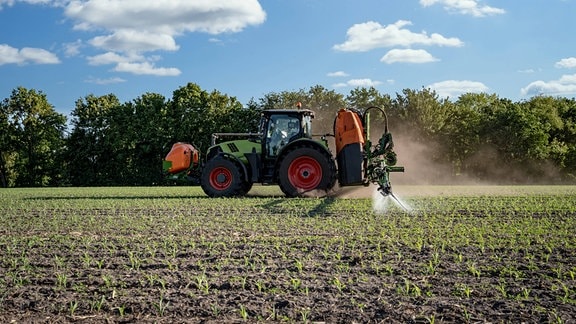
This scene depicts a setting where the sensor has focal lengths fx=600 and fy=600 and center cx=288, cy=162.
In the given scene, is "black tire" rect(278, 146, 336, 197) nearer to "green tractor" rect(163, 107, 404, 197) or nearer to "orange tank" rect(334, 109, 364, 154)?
"green tractor" rect(163, 107, 404, 197)

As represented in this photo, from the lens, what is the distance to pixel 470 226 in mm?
10758

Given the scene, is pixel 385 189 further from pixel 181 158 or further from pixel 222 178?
pixel 181 158

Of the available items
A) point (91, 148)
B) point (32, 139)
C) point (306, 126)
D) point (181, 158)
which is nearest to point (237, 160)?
point (306, 126)

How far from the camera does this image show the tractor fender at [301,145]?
1705cm

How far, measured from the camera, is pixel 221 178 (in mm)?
18281

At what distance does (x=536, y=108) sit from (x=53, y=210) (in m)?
43.6

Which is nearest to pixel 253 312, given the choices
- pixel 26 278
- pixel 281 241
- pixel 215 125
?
pixel 26 278

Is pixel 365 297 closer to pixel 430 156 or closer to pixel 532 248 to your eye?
pixel 532 248

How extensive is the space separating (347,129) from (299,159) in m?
1.62

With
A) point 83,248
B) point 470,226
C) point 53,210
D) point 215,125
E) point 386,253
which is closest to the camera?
point 386,253

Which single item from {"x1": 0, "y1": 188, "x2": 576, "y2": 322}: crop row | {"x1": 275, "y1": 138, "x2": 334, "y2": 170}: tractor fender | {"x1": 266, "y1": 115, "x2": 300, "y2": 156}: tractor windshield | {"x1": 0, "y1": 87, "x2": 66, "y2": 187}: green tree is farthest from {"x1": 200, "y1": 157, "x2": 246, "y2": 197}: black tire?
{"x1": 0, "y1": 87, "x2": 66, "y2": 187}: green tree

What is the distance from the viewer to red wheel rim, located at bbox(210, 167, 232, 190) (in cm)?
1827

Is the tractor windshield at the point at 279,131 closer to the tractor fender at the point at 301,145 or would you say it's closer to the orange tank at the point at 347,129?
the tractor fender at the point at 301,145

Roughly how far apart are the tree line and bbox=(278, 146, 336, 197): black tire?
2256 centimetres
